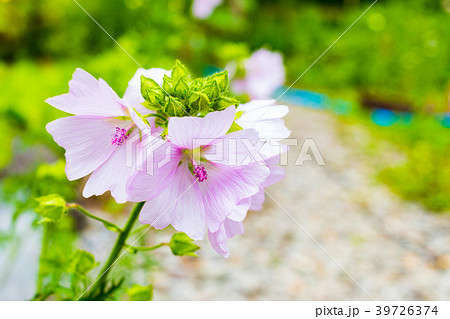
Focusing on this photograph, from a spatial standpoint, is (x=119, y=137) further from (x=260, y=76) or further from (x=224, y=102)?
(x=260, y=76)

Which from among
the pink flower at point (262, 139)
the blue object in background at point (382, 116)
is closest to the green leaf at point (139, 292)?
the pink flower at point (262, 139)

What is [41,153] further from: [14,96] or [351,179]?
[351,179]

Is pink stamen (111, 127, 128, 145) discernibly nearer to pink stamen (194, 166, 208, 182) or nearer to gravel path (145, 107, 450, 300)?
pink stamen (194, 166, 208, 182)

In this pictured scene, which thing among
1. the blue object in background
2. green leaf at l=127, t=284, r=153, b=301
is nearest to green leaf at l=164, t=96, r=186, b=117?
green leaf at l=127, t=284, r=153, b=301

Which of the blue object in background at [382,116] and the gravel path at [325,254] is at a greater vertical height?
the gravel path at [325,254]

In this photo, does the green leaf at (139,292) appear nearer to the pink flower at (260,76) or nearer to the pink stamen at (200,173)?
the pink stamen at (200,173)

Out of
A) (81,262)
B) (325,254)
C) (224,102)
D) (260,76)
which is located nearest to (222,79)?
(224,102)

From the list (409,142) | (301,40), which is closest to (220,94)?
(409,142)

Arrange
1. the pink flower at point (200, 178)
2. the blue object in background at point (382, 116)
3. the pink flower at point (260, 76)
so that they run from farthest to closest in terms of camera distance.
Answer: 1. the blue object in background at point (382, 116)
2. the pink flower at point (260, 76)
3. the pink flower at point (200, 178)
